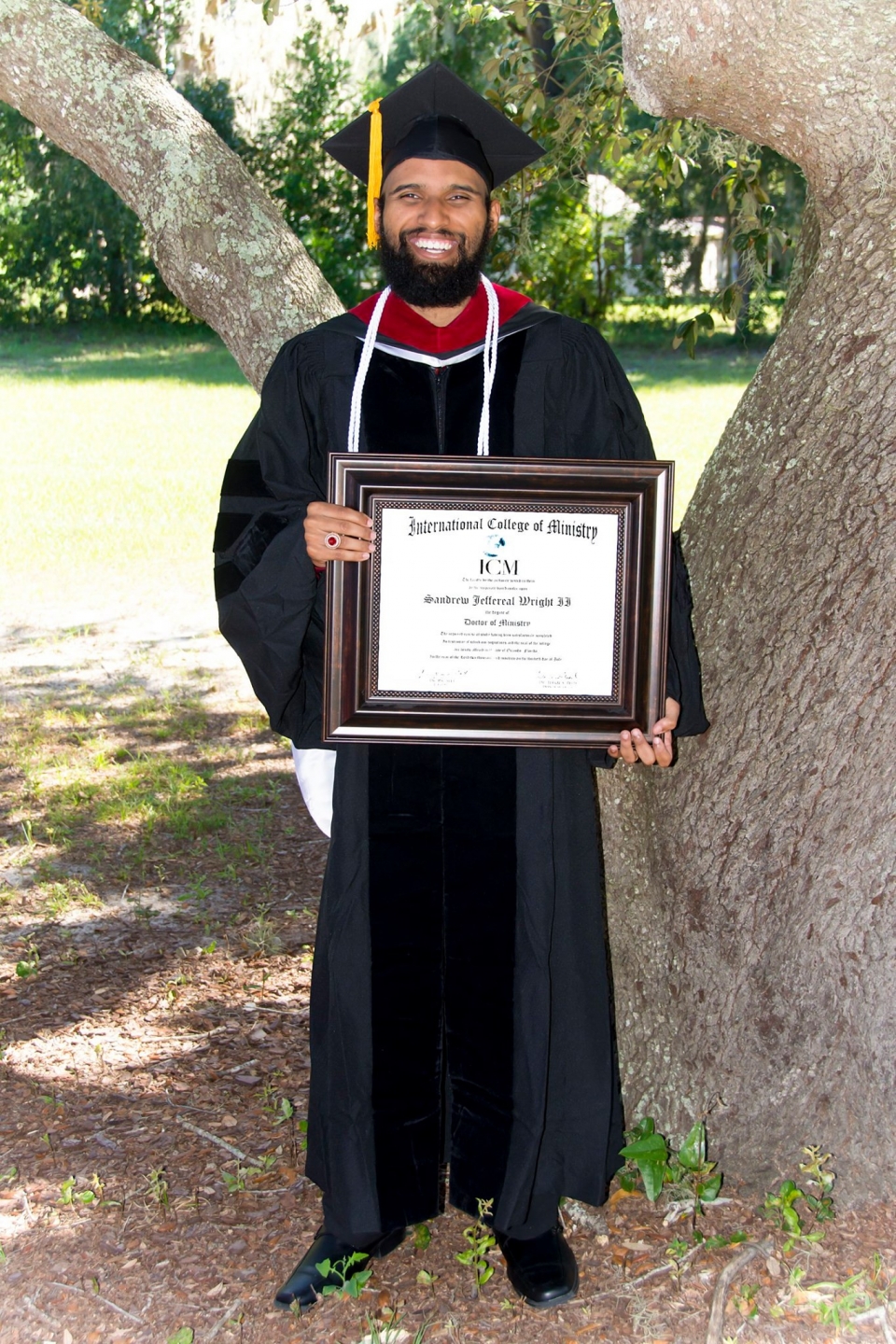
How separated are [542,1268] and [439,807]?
3.46 feet

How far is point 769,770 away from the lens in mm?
2959

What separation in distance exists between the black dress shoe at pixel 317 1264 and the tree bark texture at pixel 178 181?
2.22 m

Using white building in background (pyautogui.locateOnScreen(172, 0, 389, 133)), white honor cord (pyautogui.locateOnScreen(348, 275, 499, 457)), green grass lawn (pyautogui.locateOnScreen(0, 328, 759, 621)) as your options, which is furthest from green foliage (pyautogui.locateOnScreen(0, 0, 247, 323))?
white honor cord (pyautogui.locateOnScreen(348, 275, 499, 457))

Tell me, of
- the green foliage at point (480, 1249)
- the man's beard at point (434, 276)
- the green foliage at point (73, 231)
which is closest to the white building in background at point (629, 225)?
the green foliage at point (73, 231)

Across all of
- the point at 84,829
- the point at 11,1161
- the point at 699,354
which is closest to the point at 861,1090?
the point at 11,1161

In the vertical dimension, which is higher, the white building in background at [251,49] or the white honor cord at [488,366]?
the white building in background at [251,49]

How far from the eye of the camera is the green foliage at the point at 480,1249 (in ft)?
9.73

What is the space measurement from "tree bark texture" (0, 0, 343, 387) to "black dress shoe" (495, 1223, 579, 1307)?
232 centimetres

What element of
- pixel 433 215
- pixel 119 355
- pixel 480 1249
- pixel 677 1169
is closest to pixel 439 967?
pixel 480 1249

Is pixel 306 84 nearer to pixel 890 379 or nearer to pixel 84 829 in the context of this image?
pixel 84 829

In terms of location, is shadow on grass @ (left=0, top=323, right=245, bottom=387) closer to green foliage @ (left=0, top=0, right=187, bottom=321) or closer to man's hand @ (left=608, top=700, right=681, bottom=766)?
green foliage @ (left=0, top=0, right=187, bottom=321)

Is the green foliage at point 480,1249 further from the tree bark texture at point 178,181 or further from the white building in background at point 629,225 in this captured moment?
the white building in background at point 629,225

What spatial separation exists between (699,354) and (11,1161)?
2025 centimetres

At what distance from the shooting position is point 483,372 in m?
2.73
